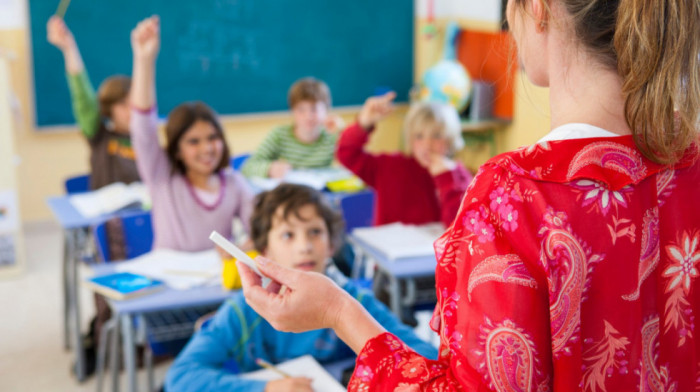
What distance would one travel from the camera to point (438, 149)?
10.5ft

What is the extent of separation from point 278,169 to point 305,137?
0.41 m

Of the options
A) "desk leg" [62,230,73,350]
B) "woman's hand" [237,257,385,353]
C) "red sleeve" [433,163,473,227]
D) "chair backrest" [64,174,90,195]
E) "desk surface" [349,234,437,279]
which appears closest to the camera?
"woman's hand" [237,257,385,353]

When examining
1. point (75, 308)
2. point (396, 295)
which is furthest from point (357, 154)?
point (75, 308)

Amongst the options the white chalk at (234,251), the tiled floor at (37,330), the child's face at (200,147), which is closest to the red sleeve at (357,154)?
the child's face at (200,147)

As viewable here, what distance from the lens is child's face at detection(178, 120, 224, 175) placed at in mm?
2941

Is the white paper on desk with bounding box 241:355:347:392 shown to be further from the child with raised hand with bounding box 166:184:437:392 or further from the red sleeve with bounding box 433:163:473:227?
the red sleeve with bounding box 433:163:473:227

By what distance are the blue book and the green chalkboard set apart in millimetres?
3240

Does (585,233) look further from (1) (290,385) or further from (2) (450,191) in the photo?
(2) (450,191)

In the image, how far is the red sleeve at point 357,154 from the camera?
316cm

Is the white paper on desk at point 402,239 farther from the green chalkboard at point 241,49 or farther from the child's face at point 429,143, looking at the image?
the green chalkboard at point 241,49

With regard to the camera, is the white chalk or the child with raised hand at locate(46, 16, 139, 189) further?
the child with raised hand at locate(46, 16, 139, 189)

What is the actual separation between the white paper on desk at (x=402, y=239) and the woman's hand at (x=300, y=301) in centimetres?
171

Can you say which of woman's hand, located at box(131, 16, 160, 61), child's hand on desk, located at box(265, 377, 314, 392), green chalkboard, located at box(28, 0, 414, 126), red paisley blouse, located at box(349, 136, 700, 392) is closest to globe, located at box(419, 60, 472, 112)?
green chalkboard, located at box(28, 0, 414, 126)

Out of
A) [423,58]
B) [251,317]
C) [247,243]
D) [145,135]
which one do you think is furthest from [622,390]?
[423,58]
